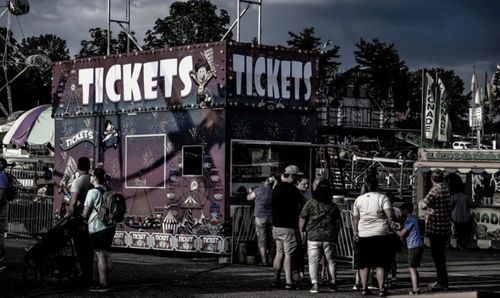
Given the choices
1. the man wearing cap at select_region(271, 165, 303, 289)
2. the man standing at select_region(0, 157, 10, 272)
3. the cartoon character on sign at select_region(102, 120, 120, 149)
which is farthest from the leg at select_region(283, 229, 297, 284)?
the cartoon character on sign at select_region(102, 120, 120, 149)

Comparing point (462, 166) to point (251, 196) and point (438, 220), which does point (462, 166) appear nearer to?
point (251, 196)

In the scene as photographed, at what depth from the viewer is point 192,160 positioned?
62.0 feet

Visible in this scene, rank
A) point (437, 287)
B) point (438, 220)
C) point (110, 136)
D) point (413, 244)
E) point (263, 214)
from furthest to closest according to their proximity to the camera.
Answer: point (110, 136) → point (263, 214) → point (437, 287) → point (438, 220) → point (413, 244)

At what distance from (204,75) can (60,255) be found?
607 centimetres

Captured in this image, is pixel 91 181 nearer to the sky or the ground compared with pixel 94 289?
nearer to the sky

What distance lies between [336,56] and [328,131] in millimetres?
29335

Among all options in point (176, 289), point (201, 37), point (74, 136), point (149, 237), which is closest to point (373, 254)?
point (176, 289)

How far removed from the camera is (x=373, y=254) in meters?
12.9

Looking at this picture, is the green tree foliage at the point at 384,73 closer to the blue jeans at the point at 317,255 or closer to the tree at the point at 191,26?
the tree at the point at 191,26

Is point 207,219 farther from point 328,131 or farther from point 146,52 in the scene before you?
point 328,131

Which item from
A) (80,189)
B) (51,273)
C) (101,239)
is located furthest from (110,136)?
(101,239)

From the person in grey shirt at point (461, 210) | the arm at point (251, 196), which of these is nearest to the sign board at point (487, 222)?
the person in grey shirt at point (461, 210)

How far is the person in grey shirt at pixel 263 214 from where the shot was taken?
16859mm

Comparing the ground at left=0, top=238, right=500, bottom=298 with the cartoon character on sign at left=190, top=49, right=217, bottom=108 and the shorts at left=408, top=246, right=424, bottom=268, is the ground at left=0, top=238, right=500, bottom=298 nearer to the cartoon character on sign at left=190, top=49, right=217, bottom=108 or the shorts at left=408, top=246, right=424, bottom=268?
the shorts at left=408, top=246, right=424, bottom=268
